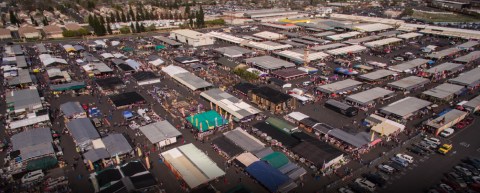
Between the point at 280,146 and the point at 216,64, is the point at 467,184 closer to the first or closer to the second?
the point at 280,146

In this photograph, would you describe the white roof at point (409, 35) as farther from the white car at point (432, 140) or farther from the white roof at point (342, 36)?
the white car at point (432, 140)

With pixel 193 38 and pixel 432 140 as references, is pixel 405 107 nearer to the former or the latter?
pixel 432 140

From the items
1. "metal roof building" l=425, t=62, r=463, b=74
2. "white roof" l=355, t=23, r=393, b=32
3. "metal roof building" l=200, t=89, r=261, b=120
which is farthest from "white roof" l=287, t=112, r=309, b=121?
"white roof" l=355, t=23, r=393, b=32

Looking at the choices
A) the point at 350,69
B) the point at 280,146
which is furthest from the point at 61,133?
the point at 350,69

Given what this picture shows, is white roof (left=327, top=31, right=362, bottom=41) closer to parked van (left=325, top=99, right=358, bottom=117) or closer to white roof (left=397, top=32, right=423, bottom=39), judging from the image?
white roof (left=397, top=32, right=423, bottom=39)

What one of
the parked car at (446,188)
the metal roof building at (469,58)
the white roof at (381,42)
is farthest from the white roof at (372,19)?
the parked car at (446,188)

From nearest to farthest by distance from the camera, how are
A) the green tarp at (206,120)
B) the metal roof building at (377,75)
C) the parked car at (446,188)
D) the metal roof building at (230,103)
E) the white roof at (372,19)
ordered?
1. the parked car at (446,188)
2. the green tarp at (206,120)
3. the metal roof building at (230,103)
4. the metal roof building at (377,75)
5. the white roof at (372,19)
